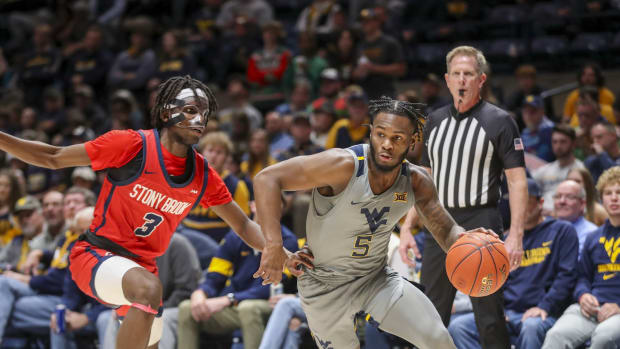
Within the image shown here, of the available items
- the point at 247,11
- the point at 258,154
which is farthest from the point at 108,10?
the point at 258,154

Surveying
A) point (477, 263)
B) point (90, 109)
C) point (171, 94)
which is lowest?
point (477, 263)

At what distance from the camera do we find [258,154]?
862cm

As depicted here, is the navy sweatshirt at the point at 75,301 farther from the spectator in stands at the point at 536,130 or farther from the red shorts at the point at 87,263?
the spectator in stands at the point at 536,130

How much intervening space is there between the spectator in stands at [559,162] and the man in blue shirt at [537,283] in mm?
1412

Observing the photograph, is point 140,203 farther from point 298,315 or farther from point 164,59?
point 164,59

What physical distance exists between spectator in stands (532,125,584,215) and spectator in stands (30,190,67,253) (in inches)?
190

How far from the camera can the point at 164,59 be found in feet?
37.0

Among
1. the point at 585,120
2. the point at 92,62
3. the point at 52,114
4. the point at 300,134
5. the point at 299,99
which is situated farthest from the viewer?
the point at 92,62

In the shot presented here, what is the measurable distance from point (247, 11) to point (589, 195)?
6838 millimetres

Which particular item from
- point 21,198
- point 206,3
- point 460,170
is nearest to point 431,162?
point 460,170

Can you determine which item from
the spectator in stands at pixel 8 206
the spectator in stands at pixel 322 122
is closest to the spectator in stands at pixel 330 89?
the spectator in stands at pixel 322 122

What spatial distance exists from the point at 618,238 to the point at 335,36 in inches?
245

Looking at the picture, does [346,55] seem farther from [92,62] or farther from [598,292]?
[598,292]

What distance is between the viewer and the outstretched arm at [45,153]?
13.8 ft
